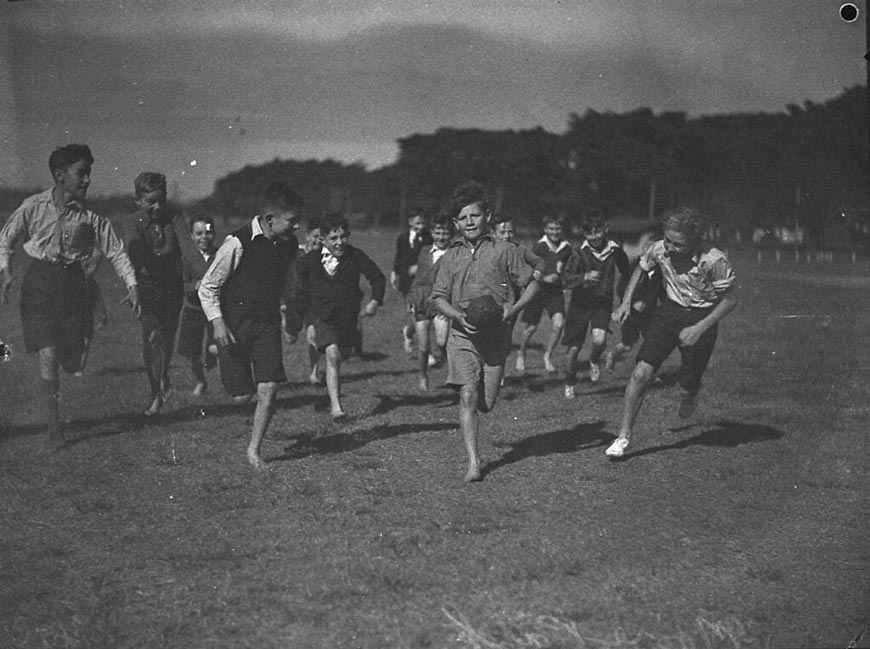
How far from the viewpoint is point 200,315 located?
759 centimetres

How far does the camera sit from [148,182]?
592 centimetres

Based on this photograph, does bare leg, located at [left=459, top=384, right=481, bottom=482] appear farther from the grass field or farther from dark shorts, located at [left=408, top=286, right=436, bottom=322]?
dark shorts, located at [left=408, top=286, right=436, bottom=322]

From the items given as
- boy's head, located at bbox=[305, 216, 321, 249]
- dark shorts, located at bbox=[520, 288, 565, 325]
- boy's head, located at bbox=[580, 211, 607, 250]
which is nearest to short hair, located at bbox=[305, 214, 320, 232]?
boy's head, located at bbox=[305, 216, 321, 249]

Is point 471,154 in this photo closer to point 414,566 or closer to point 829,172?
point 829,172

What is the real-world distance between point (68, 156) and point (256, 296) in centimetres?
138

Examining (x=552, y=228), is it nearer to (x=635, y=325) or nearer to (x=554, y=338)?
(x=635, y=325)

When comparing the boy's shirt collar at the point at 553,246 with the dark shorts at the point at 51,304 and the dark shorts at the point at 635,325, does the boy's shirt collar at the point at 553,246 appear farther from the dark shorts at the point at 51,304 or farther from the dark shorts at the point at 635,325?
the dark shorts at the point at 51,304

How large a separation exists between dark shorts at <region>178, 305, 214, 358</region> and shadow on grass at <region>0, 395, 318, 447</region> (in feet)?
1.99

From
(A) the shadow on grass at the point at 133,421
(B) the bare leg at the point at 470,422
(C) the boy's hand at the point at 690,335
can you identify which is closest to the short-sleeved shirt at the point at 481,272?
(B) the bare leg at the point at 470,422

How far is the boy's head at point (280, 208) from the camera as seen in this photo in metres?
5.20

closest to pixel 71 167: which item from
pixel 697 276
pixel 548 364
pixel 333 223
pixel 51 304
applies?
pixel 51 304

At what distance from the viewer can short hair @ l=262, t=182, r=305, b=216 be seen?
5.19m

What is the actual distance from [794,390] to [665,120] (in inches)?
126

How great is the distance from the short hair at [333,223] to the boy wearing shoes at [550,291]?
185 centimetres
